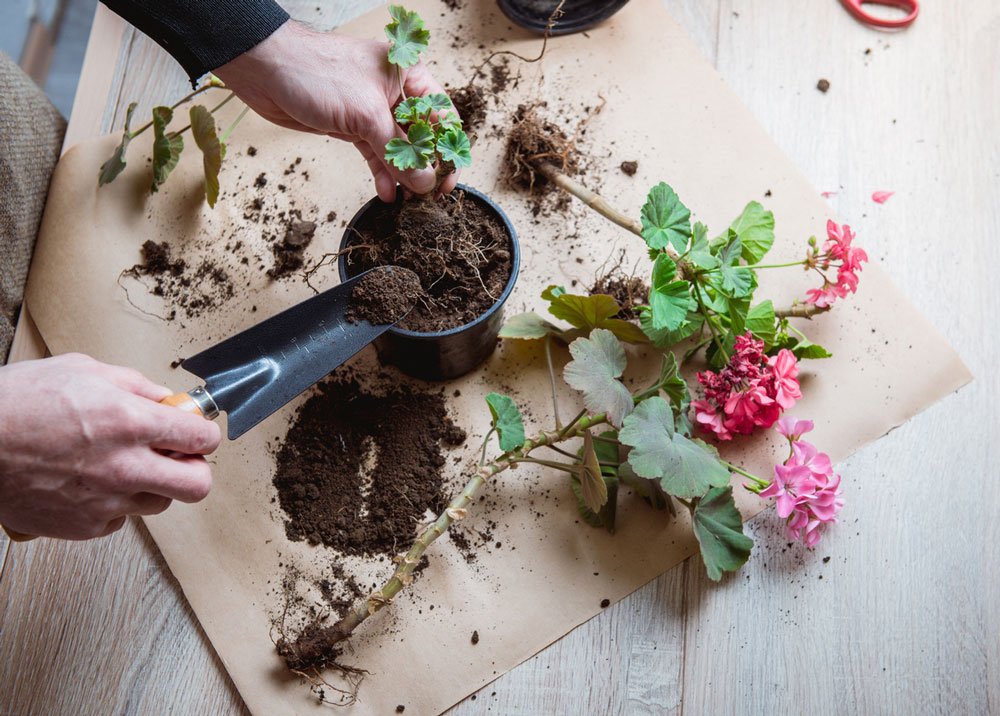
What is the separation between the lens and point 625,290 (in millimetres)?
1244

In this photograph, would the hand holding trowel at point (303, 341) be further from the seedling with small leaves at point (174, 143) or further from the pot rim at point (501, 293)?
the seedling with small leaves at point (174, 143)

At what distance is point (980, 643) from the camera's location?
1136 millimetres

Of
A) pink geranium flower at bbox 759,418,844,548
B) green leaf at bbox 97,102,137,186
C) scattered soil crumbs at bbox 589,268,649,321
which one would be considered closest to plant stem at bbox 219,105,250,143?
green leaf at bbox 97,102,137,186

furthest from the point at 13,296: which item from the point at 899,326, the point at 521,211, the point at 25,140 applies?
the point at 899,326

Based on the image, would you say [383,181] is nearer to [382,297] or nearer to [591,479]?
[382,297]

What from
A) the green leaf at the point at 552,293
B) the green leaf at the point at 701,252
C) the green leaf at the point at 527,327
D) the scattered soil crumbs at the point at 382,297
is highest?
the green leaf at the point at 701,252

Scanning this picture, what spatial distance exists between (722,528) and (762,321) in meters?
0.30

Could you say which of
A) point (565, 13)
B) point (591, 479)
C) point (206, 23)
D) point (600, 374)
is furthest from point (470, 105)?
point (591, 479)

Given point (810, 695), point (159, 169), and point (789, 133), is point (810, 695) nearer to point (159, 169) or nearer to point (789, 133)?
point (789, 133)

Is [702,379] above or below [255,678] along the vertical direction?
above

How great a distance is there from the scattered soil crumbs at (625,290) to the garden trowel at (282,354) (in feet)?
1.18

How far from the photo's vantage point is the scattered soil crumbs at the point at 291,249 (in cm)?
127

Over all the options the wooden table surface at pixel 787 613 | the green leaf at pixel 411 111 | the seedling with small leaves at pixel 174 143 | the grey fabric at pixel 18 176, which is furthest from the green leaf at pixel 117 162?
the green leaf at pixel 411 111

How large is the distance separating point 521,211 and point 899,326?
2.07ft
